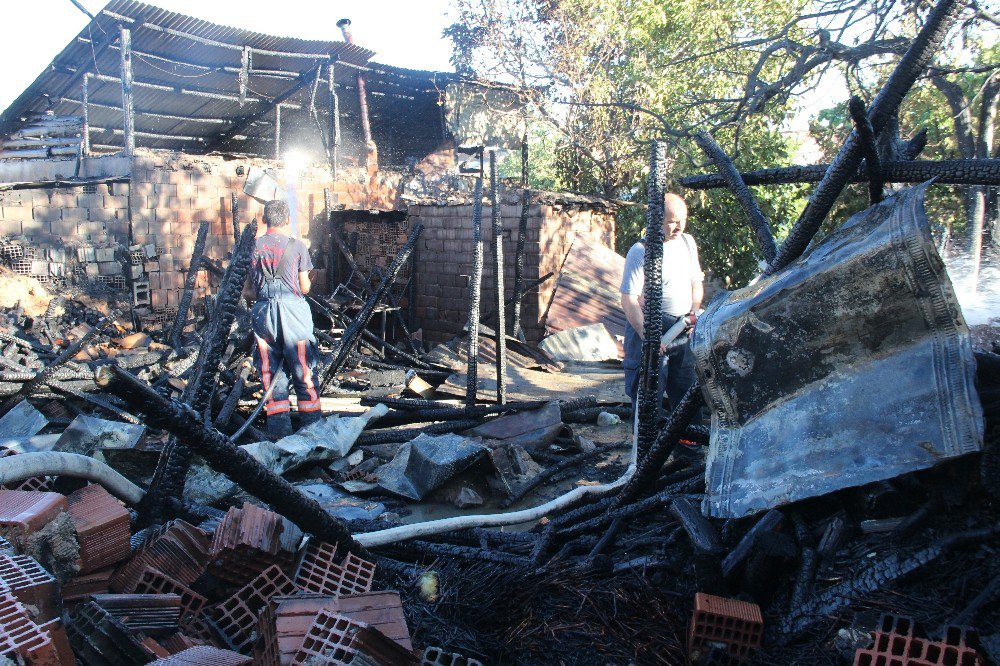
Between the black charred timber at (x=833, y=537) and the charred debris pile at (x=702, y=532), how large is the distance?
0.01 m

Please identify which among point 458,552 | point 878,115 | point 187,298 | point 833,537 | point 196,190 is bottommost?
point 458,552

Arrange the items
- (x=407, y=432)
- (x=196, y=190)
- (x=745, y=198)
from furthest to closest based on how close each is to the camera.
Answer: (x=196, y=190)
(x=407, y=432)
(x=745, y=198)

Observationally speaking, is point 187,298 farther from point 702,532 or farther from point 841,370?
point 841,370

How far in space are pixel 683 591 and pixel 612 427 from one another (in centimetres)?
403

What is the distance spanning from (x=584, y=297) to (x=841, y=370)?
26.9ft

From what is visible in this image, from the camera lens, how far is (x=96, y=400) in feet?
21.5

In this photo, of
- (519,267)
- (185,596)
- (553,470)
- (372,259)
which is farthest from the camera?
(372,259)

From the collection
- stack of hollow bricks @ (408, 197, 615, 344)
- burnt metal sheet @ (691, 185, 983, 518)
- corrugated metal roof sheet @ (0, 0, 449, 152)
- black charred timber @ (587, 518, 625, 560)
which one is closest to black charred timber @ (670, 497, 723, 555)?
burnt metal sheet @ (691, 185, 983, 518)

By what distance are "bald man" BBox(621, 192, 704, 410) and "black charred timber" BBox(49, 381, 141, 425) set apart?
4.61 m

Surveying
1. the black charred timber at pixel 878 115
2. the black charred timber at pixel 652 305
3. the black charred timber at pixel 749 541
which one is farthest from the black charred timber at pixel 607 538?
the black charred timber at pixel 878 115

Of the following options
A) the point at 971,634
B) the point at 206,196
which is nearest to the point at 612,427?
the point at 971,634

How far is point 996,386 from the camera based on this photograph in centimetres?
255

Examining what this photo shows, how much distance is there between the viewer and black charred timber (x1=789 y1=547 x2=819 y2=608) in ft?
8.46

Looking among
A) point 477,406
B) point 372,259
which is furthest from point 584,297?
point 477,406
